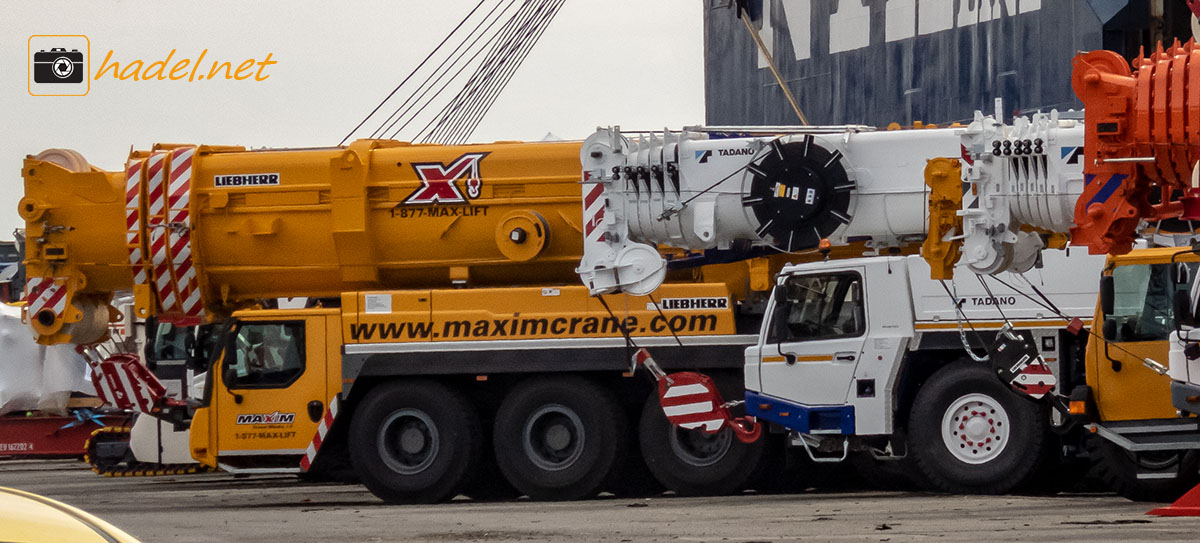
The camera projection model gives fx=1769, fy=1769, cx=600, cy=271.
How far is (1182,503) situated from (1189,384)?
1310mm

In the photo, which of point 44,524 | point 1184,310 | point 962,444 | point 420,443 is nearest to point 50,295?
point 420,443

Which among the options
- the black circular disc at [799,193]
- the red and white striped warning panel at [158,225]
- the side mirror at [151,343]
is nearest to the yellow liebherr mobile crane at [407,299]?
the red and white striped warning panel at [158,225]

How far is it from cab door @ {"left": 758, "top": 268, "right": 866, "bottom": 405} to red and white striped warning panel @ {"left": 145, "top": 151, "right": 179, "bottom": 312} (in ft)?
16.9

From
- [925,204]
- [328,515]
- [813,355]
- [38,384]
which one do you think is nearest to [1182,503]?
[925,204]

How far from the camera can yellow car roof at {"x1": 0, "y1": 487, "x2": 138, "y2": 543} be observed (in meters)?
3.96

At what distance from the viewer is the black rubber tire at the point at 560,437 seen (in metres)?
15.1

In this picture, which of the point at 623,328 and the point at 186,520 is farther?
the point at 623,328

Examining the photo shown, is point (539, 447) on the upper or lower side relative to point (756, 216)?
lower

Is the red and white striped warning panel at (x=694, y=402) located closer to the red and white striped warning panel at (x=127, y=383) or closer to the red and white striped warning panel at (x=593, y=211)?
the red and white striped warning panel at (x=593, y=211)

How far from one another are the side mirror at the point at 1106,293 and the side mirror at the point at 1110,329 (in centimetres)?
8

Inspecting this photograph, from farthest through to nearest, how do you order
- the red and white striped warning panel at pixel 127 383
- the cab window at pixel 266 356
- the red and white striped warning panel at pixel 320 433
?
the red and white striped warning panel at pixel 127 383 → the cab window at pixel 266 356 → the red and white striped warning panel at pixel 320 433

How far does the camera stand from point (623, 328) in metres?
15.1

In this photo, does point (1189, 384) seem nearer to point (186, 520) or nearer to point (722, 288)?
point (722, 288)

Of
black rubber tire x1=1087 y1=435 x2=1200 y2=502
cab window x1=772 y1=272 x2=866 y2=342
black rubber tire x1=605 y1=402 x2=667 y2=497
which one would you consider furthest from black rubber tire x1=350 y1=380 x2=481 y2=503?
black rubber tire x1=1087 y1=435 x2=1200 y2=502
